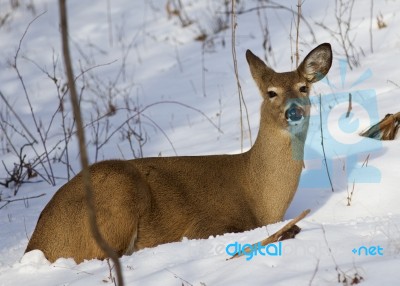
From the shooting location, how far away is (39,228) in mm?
5293

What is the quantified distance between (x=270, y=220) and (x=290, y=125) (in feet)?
2.10

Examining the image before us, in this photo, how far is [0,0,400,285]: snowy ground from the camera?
4.05 meters

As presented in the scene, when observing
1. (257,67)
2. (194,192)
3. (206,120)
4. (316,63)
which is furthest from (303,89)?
(206,120)

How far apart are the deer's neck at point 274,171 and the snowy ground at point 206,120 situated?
0.22 meters

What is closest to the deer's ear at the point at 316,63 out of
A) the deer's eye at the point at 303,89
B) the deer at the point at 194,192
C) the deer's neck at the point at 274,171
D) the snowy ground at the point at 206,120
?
the deer at the point at 194,192

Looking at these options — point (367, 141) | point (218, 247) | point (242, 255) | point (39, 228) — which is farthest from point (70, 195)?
point (367, 141)

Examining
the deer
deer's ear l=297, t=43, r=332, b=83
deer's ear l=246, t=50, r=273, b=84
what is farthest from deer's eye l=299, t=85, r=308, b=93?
deer's ear l=246, t=50, r=273, b=84

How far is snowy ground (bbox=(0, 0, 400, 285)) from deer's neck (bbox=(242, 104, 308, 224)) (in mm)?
225

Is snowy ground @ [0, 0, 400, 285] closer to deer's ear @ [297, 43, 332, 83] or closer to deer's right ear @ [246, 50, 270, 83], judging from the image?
deer's ear @ [297, 43, 332, 83]

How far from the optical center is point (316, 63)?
6.04m

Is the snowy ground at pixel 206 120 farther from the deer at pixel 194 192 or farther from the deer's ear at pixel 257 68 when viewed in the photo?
the deer's ear at pixel 257 68

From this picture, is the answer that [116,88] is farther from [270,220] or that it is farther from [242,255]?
[242,255]

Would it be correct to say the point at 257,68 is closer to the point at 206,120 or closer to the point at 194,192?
the point at 194,192

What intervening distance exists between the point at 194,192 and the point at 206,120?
3.13 metres
